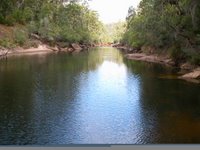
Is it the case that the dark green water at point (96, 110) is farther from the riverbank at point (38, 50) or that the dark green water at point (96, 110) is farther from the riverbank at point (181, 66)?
the riverbank at point (38, 50)

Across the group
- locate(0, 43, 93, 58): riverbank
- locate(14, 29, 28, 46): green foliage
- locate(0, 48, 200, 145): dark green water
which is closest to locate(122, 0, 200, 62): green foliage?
locate(0, 48, 200, 145): dark green water

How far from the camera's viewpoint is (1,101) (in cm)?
1903

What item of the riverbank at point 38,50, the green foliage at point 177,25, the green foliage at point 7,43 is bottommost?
the riverbank at point 38,50

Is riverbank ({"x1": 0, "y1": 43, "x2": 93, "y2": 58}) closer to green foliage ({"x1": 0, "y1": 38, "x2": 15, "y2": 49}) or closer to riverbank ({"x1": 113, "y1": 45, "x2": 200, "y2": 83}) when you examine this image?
green foliage ({"x1": 0, "y1": 38, "x2": 15, "y2": 49})

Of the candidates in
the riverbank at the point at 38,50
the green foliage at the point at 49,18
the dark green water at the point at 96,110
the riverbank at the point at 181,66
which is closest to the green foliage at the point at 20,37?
the green foliage at the point at 49,18

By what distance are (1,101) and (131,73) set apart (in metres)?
16.4

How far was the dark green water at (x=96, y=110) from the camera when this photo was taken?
1329 cm

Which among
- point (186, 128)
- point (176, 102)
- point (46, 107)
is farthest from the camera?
point (176, 102)

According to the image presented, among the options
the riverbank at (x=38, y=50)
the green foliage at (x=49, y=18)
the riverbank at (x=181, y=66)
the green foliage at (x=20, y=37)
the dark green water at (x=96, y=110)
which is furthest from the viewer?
the green foliage at (x=49, y=18)

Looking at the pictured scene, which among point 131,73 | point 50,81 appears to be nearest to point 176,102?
point 50,81

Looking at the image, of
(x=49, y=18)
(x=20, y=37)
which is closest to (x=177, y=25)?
(x=20, y=37)

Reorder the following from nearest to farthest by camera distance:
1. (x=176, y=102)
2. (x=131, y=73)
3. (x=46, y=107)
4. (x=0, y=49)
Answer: (x=46, y=107) → (x=176, y=102) → (x=131, y=73) → (x=0, y=49)

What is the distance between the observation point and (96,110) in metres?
17.8

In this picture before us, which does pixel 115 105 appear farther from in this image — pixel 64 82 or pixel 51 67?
pixel 51 67
